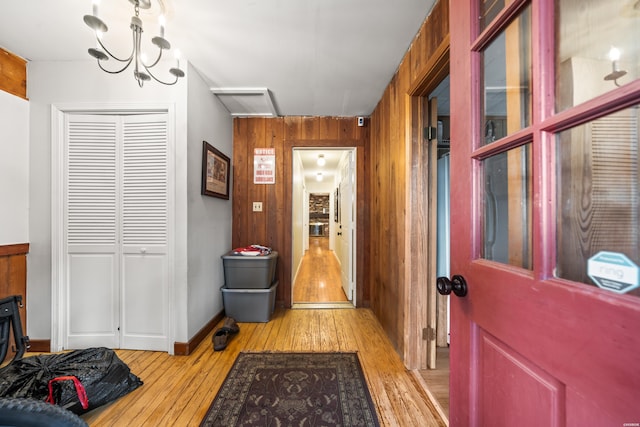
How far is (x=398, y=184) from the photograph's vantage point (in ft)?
6.51

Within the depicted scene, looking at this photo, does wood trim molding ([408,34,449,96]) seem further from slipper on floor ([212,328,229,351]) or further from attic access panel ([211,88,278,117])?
slipper on floor ([212,328,229,351])

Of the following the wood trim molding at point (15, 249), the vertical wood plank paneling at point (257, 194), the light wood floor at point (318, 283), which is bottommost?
the light wood floor at point (318, 283)

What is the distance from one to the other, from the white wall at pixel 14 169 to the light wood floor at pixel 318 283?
2601 millimetres

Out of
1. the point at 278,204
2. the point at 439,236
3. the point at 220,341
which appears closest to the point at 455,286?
the point at 439,236

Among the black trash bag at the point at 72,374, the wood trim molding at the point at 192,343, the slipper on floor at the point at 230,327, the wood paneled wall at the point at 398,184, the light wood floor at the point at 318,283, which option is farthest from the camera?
the light wood floor at the point at 318,283

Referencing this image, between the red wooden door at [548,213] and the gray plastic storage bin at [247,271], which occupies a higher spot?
the red wooden door at [548,213]

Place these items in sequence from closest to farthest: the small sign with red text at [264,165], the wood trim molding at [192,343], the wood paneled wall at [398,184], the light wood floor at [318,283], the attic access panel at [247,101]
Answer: the wood paneled wall at [398,184] → the wood trim molding at [192,343] → the attic access panel at [247,101] → the small sign with red text at [264,165] → the light wood floor at [318,283]

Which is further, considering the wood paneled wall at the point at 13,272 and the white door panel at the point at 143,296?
the white door panel at the point at 143,296

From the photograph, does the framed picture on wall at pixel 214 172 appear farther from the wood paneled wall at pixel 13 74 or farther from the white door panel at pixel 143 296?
the wood paneled wall at pixel 13 74

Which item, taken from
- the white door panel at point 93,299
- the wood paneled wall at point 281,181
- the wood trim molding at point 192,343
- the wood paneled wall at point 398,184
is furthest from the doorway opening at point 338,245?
the white door panel at point 93,299

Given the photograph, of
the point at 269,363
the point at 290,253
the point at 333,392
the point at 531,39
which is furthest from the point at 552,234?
the point at 290,253

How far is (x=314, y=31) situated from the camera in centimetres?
164

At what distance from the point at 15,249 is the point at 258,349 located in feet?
6.44

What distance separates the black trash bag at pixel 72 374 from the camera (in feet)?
4.23
